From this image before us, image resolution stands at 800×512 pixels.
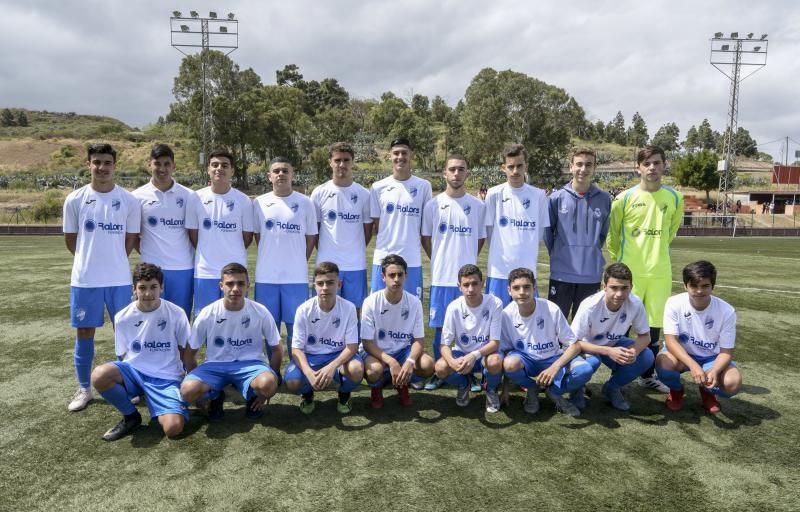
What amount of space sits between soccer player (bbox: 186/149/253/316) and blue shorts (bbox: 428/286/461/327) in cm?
178

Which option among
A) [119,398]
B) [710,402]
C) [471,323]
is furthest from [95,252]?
[710,402]

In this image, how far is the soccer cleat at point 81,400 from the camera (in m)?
3.81

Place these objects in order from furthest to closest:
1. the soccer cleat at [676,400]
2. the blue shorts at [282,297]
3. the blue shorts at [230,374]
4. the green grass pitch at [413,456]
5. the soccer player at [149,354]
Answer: the blue shorts at [282,297]
the soccer cleat at [676,400]
the blue shorts at [230,374]
the soccer player at [149,354]
the green grass pitch at [413,456]

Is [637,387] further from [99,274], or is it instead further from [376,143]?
[376,143]

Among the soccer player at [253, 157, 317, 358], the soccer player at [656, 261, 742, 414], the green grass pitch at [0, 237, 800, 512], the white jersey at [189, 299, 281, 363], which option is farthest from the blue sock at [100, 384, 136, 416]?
the soccer player at [656, 261, 742, 414]

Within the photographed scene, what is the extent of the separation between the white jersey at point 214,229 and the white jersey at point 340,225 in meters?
0.74

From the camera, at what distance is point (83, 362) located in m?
3.99

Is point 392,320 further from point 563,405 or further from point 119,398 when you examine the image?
point 119,398

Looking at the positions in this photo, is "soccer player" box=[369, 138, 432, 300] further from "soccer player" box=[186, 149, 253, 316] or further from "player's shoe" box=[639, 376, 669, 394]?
"player's shoe" box=[639, 376, 669, 394]

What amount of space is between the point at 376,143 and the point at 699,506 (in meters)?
68.2

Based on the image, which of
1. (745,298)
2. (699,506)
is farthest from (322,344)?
(745,298)

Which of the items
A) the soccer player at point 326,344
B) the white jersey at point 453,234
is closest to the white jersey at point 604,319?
the white jersey at point 453,234

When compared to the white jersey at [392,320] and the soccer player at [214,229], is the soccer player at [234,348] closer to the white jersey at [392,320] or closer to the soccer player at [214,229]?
the soccer player at [214,229]

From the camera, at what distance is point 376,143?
6838cm
